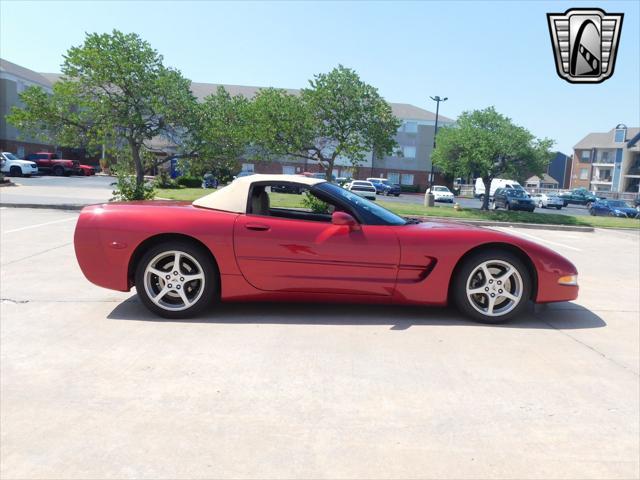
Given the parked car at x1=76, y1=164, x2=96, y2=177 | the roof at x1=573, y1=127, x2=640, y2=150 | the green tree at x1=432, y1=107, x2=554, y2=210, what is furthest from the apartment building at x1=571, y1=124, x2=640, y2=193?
the parked car at x1=76, y1=164, x2=96, y2=177

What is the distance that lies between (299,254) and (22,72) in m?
60.0

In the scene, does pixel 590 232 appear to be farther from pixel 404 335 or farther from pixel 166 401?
pixel 166 401

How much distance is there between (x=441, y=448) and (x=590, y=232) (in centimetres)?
1820

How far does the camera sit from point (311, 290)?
4586 millimetres

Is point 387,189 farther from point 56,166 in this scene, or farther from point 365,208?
point 365,208

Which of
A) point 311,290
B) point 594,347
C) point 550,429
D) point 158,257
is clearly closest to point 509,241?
point 594,347

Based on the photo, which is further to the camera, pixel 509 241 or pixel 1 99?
pixel 1 99

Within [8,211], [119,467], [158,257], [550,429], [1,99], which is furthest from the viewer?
[1,99]

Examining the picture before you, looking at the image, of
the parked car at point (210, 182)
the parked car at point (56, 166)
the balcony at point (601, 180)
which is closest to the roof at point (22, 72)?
the parked car at point (56, 166)

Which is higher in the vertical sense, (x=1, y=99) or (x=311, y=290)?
(x=1, y=99)

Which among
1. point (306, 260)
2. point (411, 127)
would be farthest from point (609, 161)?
point (306, 260)

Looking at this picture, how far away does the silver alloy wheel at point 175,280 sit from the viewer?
4.55 m

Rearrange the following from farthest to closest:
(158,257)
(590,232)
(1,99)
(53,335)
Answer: (1,99), (590,232), (158,257), (53,335)

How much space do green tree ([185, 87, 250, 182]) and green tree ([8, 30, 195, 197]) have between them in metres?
0.80
